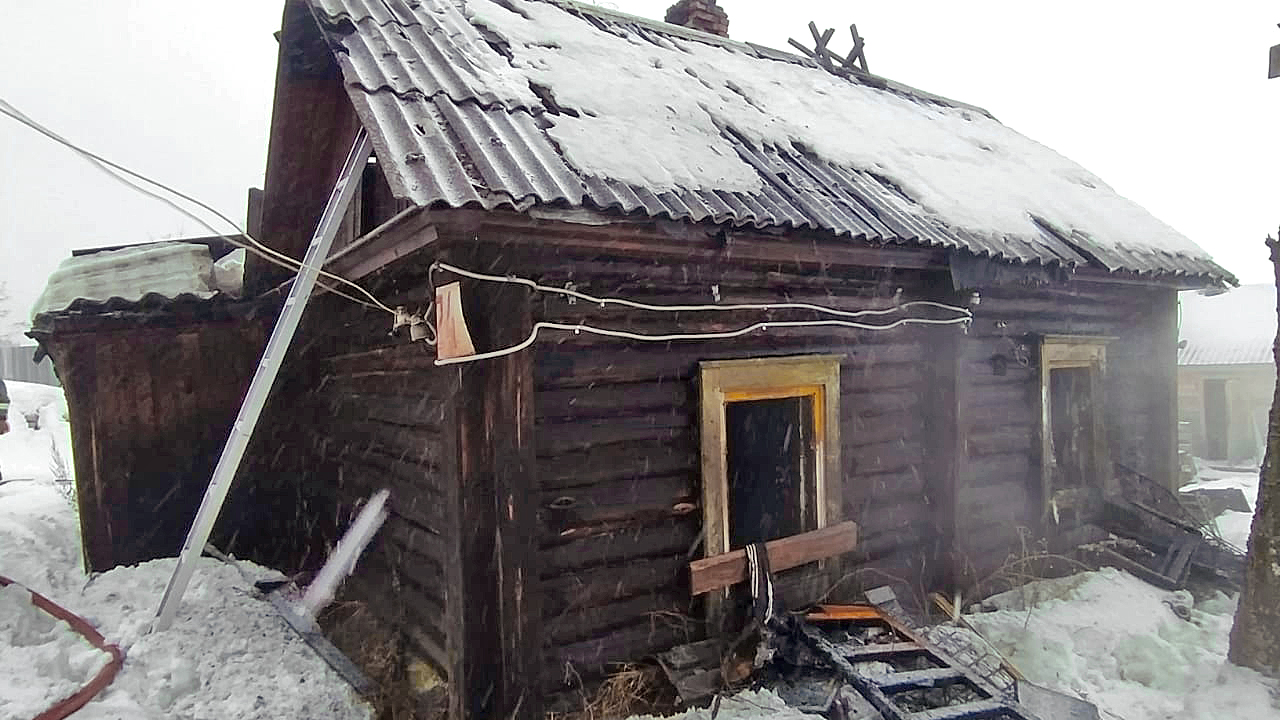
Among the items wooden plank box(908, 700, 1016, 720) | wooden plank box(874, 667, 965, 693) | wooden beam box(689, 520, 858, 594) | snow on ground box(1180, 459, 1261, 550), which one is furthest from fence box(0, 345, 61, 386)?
snow on ground box(1180, 459, 1261, 550)

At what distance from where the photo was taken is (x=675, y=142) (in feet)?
16.2

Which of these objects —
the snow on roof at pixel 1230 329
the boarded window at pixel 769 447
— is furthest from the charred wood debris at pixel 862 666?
the snow on roof at pixel 1230 329

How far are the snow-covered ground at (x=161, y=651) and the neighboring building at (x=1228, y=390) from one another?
2560cm

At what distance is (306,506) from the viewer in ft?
24.2

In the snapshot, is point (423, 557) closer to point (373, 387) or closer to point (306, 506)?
point (373, 387)

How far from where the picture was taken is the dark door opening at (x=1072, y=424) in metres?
7.27

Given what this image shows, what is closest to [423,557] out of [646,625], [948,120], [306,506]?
[646,625]

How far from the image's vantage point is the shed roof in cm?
388

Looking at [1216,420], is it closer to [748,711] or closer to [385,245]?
[748,711]

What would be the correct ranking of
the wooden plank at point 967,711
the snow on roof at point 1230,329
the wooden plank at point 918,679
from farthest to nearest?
1. the snow on roof at point 1230,329
2. the wooden plank at point 918,679
3. the wooden plank at point 967,711

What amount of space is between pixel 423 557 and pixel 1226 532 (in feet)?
31.6

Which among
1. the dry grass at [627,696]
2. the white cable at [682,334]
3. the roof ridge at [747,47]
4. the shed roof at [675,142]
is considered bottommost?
the dry grass at [627,696]

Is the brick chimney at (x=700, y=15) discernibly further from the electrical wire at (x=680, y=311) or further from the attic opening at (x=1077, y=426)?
the attic opening at (x=1077, y=426)

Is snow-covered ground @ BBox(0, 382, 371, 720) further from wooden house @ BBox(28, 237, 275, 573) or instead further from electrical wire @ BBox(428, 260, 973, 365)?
electrical wire @ BBox(428, 260, 973, 365)
